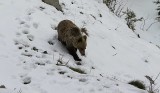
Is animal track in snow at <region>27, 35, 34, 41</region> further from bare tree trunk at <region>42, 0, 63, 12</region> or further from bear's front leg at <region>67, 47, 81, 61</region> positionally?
bare tree trunk at <region>42, 0, 63, 12</region>

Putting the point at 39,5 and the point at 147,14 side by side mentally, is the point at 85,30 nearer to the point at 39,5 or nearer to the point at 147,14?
the point at 39,5

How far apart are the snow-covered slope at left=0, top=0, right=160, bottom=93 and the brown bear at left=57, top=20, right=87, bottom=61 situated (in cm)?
15

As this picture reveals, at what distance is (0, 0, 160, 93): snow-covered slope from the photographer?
6082 mm

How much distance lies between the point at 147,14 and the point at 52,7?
23.0 ft

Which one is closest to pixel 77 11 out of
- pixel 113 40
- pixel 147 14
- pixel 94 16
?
pixel 94 16

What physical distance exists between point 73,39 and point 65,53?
36 cm

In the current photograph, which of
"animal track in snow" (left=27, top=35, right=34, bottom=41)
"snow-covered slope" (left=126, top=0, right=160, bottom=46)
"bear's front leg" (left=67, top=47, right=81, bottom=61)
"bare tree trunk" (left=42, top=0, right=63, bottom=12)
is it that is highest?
"bare tree trunk" (left=42, top=0, right=63, bottom=12)

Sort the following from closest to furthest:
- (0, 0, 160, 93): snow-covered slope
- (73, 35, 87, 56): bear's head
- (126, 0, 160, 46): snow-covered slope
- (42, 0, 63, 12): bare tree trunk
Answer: (0, 0, 160, 93): snow-covered slope < (73, 35, 87, 56): bear's head < (42, 0, 63, 12): bare tree trunk < (126, 0, 160, 46): snow-covered slope

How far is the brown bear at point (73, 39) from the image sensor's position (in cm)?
793

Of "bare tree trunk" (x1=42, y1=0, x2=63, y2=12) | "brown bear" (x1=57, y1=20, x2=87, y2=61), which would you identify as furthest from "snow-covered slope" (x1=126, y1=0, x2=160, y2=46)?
"brown bear" (x1=57, y1=20, x2=87, y2=61)

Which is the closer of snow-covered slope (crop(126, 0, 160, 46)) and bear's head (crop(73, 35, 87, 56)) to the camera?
bear's head (crop(73, 35, 87, 56))

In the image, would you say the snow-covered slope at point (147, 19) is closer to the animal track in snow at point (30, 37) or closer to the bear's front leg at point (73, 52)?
the bear's front leg at point (73, 52)

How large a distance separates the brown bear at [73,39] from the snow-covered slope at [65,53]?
155mm

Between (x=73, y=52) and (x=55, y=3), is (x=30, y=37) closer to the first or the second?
(x=73, y=52)
